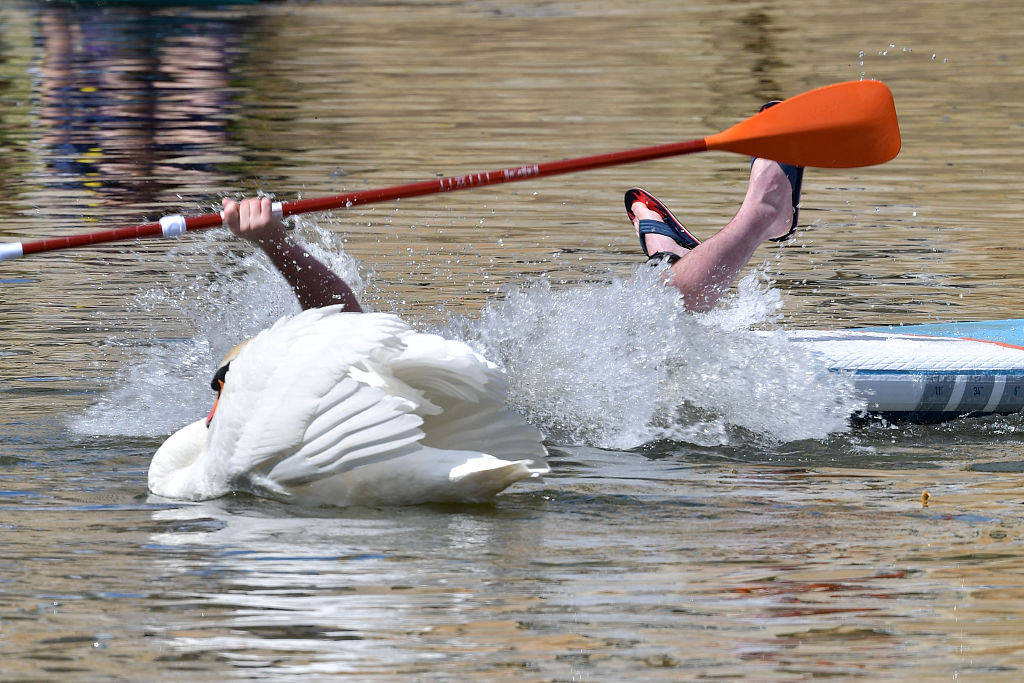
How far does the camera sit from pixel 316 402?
4.58 meters

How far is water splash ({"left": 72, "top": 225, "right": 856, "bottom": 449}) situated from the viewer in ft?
19.1

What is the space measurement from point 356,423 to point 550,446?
1218mm

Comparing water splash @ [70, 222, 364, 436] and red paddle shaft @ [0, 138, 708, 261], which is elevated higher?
red paddle shaft @ [0, 138, 708, 261]

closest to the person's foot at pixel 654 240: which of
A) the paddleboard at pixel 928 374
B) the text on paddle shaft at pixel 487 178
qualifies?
the paddleboard at pixel 928 374

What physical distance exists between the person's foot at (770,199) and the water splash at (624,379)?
1.31 feet

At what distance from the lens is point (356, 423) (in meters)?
4.60

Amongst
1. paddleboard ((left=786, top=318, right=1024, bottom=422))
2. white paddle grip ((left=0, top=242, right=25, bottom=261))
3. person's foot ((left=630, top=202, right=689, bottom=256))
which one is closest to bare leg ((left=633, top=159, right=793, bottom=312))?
person's foot ((left=630, top=202, right=689, bottom=256))

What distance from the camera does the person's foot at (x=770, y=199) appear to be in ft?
19.8

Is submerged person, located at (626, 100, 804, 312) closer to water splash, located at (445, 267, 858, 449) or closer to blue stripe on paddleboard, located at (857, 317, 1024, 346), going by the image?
water splash, located at (445, 267, 858, 449)

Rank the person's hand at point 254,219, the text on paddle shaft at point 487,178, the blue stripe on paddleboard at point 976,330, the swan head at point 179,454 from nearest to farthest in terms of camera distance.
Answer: the swan head at point 179,454
the person's hand at point 254,219
the text on paddle shaft at point 487,178
the blue stripe on paddleboard at point 976,330

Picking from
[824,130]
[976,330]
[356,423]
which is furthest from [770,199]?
[356,423]

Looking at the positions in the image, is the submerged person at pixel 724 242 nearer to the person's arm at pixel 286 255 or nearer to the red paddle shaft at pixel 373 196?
the person's arm at pixel 286 255

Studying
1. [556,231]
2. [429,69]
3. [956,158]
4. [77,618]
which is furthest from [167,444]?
[429,69]

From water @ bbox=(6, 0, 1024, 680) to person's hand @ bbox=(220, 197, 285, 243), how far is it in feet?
2.68
